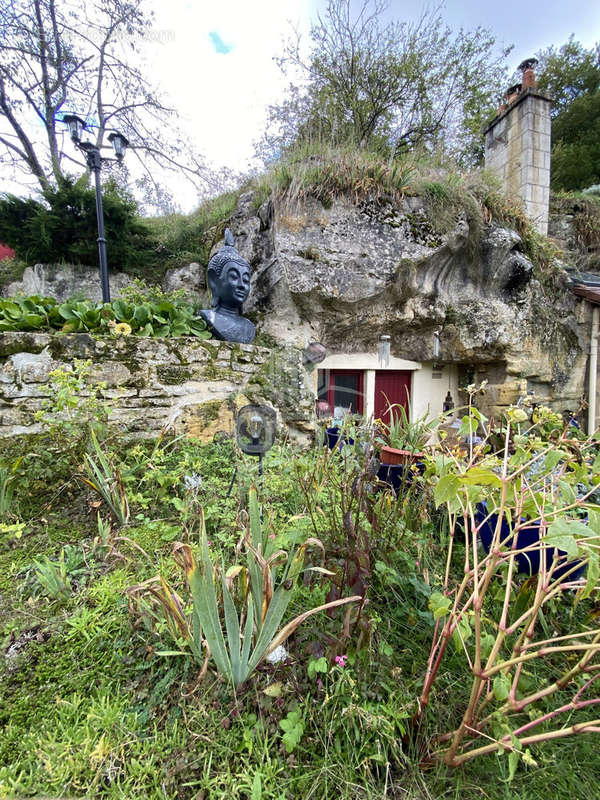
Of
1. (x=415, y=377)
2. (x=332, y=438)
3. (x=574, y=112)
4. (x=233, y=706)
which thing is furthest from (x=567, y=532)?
(x=574, y=112)

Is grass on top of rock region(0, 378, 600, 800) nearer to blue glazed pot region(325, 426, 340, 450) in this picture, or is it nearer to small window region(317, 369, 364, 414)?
blue glazed pot region(325, 426, 340, 450)

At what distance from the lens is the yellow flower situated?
2.84m

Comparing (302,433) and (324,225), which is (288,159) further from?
(302,433)

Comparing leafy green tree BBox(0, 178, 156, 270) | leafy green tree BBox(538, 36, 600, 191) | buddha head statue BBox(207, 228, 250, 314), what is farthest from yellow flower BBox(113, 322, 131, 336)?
leafy green tree BBox(538, 36, 600, 191)

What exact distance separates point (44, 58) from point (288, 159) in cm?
732

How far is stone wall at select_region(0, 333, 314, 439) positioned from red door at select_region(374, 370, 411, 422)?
6.33 feet

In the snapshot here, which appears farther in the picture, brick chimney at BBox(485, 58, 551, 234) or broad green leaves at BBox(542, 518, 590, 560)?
brick chimney at BBox(485, 58, 551, 234)

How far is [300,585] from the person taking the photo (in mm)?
1402

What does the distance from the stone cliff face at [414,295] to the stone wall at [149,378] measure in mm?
962

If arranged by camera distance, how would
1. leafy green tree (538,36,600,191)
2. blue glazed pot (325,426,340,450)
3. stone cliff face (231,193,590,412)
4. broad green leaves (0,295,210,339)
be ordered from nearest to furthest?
broad green leaves (0,295,210,339) < blue glazed pot (325,426,340,450) < stone cliff face (231,193,590,412) < leafy green tree (538,36,600,191)

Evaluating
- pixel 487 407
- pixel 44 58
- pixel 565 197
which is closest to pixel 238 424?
pixel 487 407

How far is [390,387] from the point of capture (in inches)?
206

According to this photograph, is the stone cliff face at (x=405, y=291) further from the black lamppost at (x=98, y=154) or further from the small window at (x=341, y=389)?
the black lamppost at (x=98, y=154)

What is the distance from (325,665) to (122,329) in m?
2.95
